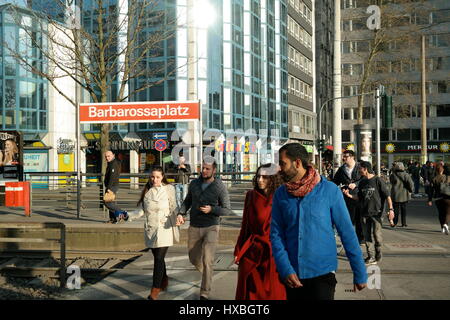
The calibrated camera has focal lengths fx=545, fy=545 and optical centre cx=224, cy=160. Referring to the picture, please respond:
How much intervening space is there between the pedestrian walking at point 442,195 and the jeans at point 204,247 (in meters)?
7.74

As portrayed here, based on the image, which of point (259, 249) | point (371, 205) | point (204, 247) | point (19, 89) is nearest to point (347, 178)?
point (371, 205)

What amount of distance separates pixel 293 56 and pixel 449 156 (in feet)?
75.6

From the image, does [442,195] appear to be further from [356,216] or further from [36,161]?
[36,161]

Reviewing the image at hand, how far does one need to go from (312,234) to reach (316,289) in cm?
40

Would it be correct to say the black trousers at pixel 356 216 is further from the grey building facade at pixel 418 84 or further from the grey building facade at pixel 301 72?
the grey building facade at pixel 418 84

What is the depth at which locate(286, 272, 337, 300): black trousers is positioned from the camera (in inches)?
156

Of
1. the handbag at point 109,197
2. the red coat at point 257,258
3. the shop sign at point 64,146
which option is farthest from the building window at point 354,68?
the red coat at point 257,258

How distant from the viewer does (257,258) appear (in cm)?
533

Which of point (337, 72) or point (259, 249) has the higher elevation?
point (337, 72)

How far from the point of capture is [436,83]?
66875 mm

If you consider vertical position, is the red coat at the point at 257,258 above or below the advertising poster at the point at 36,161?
below

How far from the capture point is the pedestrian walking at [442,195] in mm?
12870

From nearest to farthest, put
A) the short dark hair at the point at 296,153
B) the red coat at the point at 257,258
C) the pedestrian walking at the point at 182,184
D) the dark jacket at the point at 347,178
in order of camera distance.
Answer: the short dark hair at the point at 296,153 < the red coat at the point at 257,258 < the dark jacket at the point at 347,178 < the pedestrian walking at the point at 182,184
